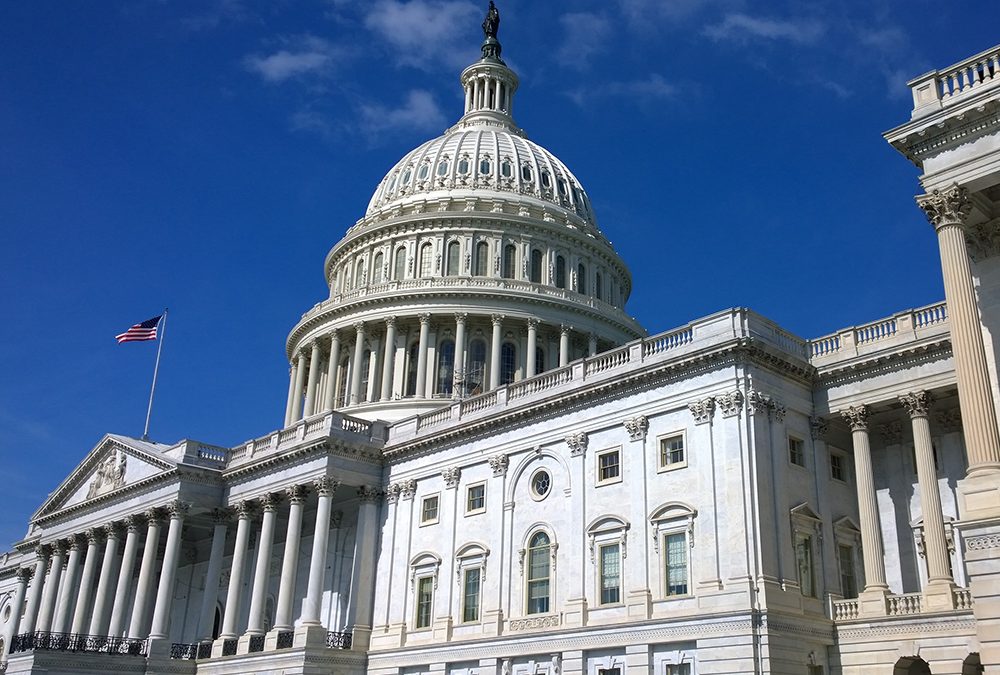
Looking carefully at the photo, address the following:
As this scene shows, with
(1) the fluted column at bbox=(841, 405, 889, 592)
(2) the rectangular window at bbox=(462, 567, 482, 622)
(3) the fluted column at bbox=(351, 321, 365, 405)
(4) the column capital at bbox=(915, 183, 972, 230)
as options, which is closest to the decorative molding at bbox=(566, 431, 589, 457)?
(2) the rectangular window at bbox=(462, 567, 482, 622)

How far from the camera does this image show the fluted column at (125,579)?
197ft

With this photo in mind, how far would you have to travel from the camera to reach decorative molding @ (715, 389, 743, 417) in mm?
39906

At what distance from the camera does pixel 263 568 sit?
5481 centimetres

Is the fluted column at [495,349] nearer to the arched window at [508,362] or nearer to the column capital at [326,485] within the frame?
the arched window at [508,362]

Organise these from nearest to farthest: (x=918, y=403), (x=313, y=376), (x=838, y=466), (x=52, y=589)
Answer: (x=918, y=403), (x=838, y=466), (x=52, y=589), (x=313, y=376)

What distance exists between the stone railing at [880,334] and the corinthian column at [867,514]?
2.50 metres

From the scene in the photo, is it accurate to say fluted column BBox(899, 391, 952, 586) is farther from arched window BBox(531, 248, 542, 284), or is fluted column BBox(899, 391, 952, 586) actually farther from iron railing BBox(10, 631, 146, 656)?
arched window BBox(531, 248, 542, 284)

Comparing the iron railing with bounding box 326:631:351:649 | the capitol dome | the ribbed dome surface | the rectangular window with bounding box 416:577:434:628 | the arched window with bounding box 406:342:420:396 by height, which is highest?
the ribbed dome surface

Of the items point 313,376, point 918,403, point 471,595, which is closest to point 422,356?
point 313,376

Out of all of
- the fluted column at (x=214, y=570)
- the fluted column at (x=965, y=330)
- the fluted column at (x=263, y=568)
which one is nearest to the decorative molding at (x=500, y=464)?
the fluted column at (x=263, y=568)

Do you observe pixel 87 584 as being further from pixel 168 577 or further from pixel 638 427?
pixel 638 427

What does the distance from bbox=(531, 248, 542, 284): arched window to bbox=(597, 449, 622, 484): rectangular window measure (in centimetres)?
3502

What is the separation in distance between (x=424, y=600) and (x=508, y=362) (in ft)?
89.0

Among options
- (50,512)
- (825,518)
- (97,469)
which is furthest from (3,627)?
(825,518)
